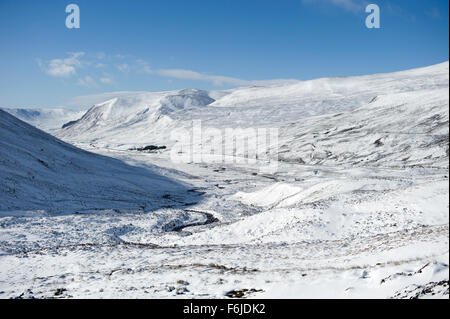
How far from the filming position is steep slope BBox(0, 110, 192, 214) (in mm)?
50594

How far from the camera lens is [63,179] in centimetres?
6319

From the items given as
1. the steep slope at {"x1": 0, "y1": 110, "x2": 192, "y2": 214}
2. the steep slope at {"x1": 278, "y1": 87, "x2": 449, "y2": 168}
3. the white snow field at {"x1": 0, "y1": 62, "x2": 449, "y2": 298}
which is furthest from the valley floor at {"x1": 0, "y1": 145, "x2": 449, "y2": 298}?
the steep slope at {"x1": 278, "y1": 87, "x2": 449, "y2": 168}

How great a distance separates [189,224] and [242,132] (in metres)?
143

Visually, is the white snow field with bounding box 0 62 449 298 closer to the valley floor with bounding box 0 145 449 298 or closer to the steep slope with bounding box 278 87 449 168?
the valley floor with bounding box 0 145 449 298

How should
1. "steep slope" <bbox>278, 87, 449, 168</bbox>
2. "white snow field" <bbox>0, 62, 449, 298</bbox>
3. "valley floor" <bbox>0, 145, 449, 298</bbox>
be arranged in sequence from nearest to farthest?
"valley floor" <bbox>0, 145, 449, 298</bbox> → "white snow field" <bbox>0, 62, 449, 298</bbox> → "steep slope" <bbox>278, 87, 449, 168</bbox>

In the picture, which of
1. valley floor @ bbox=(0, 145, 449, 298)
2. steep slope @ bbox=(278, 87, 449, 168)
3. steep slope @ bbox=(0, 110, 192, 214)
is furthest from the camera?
steep slope @ bbox=(278, 87, 449, 168)

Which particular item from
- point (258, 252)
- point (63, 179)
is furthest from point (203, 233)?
point (63, 179)

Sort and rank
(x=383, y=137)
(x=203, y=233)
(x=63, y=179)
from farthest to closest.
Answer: (x=383, y=137) → (x=63, y=179) → (x=203, y=233)

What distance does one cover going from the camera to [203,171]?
327 ft

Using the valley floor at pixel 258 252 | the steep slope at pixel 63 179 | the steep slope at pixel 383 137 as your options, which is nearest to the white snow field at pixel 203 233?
the valley floor at pixel 258 252

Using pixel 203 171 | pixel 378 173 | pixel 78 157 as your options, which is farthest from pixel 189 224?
pixel 203 171

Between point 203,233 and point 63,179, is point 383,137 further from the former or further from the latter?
point 203,233

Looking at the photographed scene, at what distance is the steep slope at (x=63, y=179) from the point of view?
50.6m
